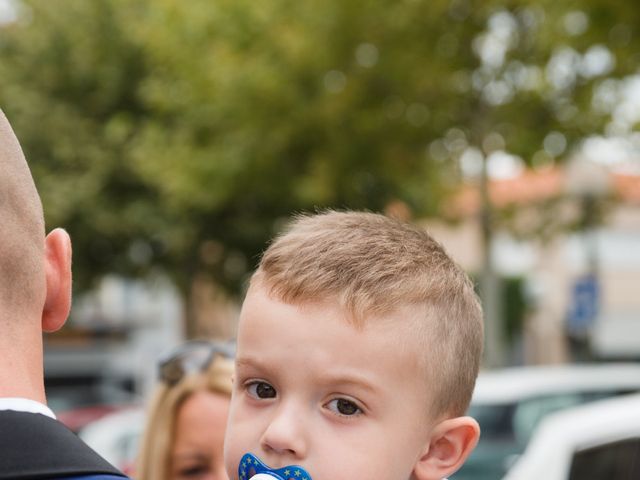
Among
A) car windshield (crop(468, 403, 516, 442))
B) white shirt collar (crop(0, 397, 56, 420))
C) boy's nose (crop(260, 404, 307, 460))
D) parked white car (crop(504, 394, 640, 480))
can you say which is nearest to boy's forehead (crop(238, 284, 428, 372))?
boy's nose (crop(260, 404, 307, 460))

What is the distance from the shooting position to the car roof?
8.56m

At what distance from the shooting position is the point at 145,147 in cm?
2062

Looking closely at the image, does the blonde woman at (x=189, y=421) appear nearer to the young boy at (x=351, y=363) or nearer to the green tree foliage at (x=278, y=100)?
the young boy at (x=351, y=363)

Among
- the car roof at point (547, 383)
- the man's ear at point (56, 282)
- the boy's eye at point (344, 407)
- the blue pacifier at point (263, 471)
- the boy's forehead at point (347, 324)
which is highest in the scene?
the car roof at point (547, 383)

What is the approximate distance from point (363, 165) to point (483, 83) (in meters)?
1.86

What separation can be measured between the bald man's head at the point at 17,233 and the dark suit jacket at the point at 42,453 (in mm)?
194

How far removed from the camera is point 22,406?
1599 mm

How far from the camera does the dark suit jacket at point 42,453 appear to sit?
1.48 metres

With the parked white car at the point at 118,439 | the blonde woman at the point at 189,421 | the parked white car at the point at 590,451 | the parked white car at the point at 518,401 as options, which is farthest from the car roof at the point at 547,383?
the blonde woman at the point at 189,421

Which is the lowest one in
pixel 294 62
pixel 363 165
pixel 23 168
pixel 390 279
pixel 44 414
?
pixel 44 414

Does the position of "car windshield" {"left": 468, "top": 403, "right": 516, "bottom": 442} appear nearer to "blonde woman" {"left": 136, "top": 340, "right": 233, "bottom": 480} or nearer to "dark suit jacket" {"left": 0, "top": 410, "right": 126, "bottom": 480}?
"blonde woman" {"left": 136, "top": 340, "right": 233, "bottom": 480}

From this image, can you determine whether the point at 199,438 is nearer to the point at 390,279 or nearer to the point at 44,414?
the point at 390,279

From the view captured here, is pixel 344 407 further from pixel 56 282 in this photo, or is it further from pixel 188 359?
pixel 188 359

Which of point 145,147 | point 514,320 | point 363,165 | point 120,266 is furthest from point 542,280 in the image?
point 363,165
